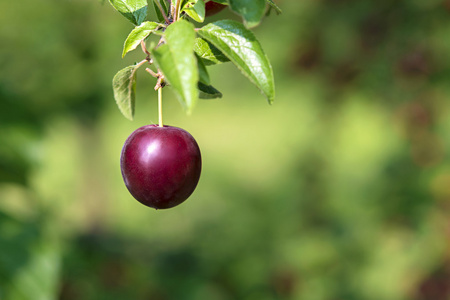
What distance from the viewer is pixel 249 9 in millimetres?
563

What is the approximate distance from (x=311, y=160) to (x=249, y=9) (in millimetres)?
2449

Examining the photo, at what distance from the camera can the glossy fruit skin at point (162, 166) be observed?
2.35 ft

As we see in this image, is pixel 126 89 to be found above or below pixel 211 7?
below

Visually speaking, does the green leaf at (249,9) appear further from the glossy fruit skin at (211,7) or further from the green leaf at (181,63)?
the glossy fruit skin at (211,7)

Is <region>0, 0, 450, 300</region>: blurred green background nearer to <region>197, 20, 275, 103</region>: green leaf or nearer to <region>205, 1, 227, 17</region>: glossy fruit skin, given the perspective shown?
<region>205, 1, 227, 17</region>: glossy fruit skin

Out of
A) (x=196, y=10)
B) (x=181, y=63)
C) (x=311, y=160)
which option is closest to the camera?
(x=181, y=63)

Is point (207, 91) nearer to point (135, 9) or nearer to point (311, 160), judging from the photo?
point (135, 9)

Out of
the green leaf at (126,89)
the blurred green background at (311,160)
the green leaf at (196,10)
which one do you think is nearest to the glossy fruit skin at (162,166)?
the green leaf at (126,89)

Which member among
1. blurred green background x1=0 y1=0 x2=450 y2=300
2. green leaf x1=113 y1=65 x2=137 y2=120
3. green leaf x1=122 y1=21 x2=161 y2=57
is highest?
blurred green background x1=0 y1=0 x2=450 y2=300

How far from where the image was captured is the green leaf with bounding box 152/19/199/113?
49cm

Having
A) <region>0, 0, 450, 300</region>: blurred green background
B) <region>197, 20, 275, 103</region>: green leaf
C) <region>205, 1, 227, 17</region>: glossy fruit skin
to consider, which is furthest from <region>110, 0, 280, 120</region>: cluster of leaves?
<region>0, 0, 450, 300</region>: blurred green background

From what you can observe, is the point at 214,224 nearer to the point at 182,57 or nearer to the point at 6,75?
the point at 6,75

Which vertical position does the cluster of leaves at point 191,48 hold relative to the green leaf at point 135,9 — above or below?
below

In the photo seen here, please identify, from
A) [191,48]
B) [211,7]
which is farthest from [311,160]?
[191,48]
